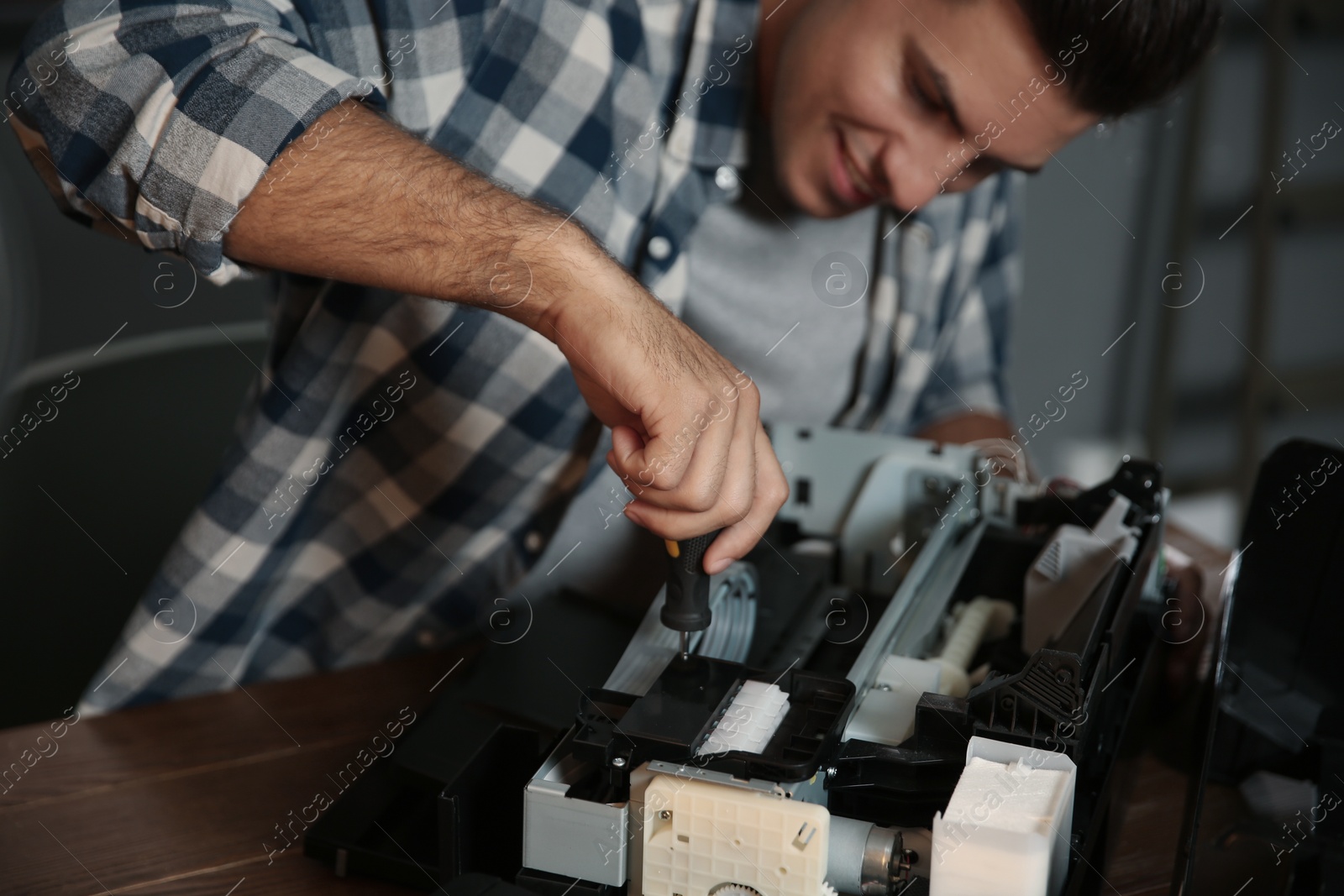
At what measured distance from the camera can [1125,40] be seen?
112 cm

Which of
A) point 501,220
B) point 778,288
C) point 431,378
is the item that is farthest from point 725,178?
point 501,220

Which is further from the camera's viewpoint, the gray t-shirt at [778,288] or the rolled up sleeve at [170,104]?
the gray t-shirt at [778,288]

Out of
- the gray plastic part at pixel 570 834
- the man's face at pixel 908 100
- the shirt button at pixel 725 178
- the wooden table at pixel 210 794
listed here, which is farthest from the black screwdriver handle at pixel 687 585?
the shirt button at pixel 725 178

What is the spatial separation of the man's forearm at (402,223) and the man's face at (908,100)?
511 mm

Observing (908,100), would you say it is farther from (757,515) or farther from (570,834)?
(570,834)

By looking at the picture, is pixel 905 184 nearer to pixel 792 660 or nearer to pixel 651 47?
pixel 651 47

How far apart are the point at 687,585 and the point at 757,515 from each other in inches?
3.1

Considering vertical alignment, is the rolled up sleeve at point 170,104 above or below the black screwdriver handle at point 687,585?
above

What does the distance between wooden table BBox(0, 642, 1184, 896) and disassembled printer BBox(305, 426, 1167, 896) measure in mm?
60

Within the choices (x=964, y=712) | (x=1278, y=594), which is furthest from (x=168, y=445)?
(x=1278, y=594)

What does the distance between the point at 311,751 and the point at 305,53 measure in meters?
0.62

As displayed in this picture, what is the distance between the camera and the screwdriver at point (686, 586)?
2.83 ft

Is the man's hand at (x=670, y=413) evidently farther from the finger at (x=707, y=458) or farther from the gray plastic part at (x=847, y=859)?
the gray plastic part at (x=847, y=859)

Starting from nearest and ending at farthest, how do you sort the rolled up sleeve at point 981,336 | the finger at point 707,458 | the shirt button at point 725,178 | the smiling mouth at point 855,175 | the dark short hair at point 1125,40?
the finger at point 707,458 → the dark short hair at point 1125,40 → the smiling mouth at point 855,175 → the shirt button at point 725,178 → the rolled up sleeve at point 981,336
